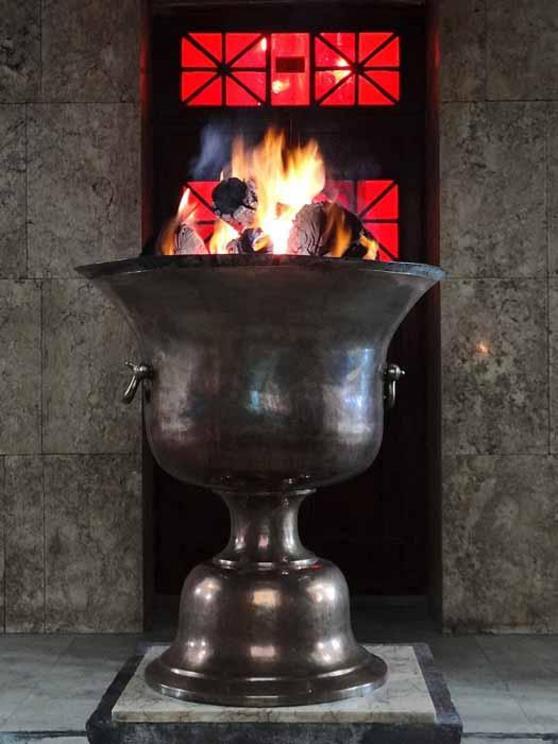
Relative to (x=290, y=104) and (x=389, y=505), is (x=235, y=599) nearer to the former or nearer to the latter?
(x=389, y=505)

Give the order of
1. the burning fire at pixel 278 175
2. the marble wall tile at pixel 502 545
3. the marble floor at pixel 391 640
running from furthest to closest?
1. the marble wall tile at pixel 502 545
2. the marble floor at pixel 391 640
3. the burning fire at pixel 278 175

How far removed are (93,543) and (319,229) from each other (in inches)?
94.4

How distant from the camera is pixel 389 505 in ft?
17.5

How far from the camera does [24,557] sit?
4719 mm

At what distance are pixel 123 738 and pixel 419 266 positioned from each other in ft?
4.29

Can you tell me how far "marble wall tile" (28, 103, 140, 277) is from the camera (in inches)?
187

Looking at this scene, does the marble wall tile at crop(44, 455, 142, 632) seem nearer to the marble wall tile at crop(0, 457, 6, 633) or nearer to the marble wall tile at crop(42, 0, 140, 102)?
the marble wall tile at crop(0, 457, 6, 633)

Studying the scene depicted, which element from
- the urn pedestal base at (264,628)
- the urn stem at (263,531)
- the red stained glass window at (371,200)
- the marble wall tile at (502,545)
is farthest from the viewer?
the red stained glass window at (371,200)

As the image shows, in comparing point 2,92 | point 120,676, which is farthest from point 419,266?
point 2,92

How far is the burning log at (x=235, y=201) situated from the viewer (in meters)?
2.92

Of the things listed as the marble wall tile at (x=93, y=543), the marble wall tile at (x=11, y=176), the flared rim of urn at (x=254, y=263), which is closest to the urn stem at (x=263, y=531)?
the flared rim of urn at (x=254, y=263)

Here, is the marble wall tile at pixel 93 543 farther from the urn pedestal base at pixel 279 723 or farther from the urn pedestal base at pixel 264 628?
the urn pedestal base at pixel 279 723

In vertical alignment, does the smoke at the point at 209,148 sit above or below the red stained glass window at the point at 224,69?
below

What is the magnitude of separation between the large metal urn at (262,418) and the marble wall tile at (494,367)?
6.71 feet
